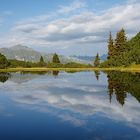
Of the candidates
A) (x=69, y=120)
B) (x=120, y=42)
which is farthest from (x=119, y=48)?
(x=69, y=120)

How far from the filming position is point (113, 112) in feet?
92.0

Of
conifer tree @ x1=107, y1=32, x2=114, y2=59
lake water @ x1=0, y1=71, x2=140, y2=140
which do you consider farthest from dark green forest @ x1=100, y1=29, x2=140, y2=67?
lake water @ x1=0, y1=71, x2=140, y2=140

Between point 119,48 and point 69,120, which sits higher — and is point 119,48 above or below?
above

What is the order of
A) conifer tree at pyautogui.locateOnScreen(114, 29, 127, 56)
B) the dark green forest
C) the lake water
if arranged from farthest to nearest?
conifer tree at pyautogui.locateOnScreen(114, 29, 127, 56) → the dark green forest → the lake water

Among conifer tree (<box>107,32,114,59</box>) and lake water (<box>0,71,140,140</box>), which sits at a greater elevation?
conifer tree (<box>107,32,114,59</box>)

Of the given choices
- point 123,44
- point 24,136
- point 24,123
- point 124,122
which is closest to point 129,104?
point 124,122

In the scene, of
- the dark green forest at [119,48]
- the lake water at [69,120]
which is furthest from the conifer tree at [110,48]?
the lake water at [69,120]

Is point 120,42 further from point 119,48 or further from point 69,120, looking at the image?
point 69,120

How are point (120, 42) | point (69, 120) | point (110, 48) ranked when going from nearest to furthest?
point (69, 120), point (120, 42), point (110, 48)

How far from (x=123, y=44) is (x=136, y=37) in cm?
1536

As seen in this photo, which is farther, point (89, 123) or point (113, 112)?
point (113, 112)

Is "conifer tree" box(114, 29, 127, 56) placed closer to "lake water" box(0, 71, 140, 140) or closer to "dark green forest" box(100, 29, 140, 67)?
"dark green forest" box(100, 29, 140, 67)

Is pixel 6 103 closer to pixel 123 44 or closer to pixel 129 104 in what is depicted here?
pixel 129 104

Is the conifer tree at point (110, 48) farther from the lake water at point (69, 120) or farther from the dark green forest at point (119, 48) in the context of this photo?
the lake water at point (69, 120)
